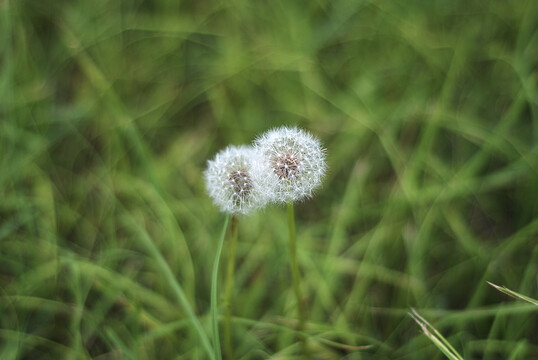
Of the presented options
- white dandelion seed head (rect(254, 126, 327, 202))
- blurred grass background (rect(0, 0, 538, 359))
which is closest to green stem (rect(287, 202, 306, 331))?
white dandelion seed head (rect(254, 126, 327, 202))

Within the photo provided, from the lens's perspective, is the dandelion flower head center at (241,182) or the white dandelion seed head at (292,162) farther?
the dandelion flower head center at (241,182)

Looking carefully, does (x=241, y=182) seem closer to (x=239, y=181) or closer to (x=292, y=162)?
(x=239, y=181)

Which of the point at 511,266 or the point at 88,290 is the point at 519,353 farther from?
the point at 88,290

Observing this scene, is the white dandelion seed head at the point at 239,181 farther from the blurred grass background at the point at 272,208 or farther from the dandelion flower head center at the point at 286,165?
the blurred grass background at the point at 272,208

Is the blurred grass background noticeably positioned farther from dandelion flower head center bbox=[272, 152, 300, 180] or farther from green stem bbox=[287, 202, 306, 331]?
dandelion flower head center bbox=[272, 152, 300, 180]

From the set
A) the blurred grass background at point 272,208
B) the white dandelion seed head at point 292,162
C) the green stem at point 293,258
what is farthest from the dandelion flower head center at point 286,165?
the blurred grass background at point 272,208

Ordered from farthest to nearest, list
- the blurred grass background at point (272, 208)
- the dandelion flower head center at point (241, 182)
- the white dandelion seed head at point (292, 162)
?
1. the blurred grass background at point (272, 208)
2. the dandelion flower head center at point (241, 182)
3. the white dandelion seed head at point (292, 162)
